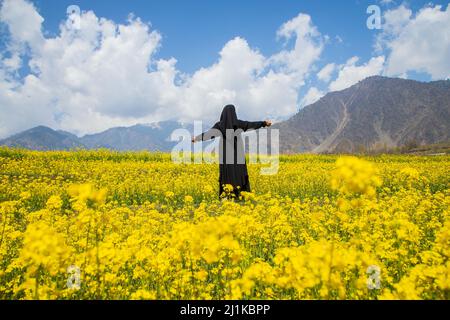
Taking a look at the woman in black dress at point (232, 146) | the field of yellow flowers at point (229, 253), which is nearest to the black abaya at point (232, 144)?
the woman in black dress at point (232, 146)

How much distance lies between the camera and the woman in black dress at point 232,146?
9.27 meters

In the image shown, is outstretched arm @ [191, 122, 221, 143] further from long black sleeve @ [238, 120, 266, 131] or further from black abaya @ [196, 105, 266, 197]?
long black sleeve @ [238, 120, 266, 131]

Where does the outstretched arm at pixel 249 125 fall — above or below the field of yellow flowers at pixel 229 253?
above

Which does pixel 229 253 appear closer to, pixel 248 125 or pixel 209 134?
pixel 248 125

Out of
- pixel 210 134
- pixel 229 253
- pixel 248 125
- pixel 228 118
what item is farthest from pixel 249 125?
pixel 229 253

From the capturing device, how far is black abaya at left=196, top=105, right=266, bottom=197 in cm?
927

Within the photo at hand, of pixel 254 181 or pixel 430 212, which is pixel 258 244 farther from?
pixel 254 181

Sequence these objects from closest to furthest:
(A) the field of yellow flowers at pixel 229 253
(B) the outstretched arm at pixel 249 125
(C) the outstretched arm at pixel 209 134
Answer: (A) the field of yellow flowers at pixel 229 253
(B) the outstretched arm at pixel 249 125
(C) the outstretched arm at pixel 209 134

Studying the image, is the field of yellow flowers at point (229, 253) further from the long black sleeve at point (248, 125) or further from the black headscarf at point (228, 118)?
the long black sleeve at point (248, 125)

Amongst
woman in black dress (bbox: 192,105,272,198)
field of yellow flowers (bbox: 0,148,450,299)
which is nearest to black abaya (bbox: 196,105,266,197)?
woman in black dress (bbox: 192,105,272,198)

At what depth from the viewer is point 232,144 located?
936cm

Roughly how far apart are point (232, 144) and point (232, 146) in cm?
6
